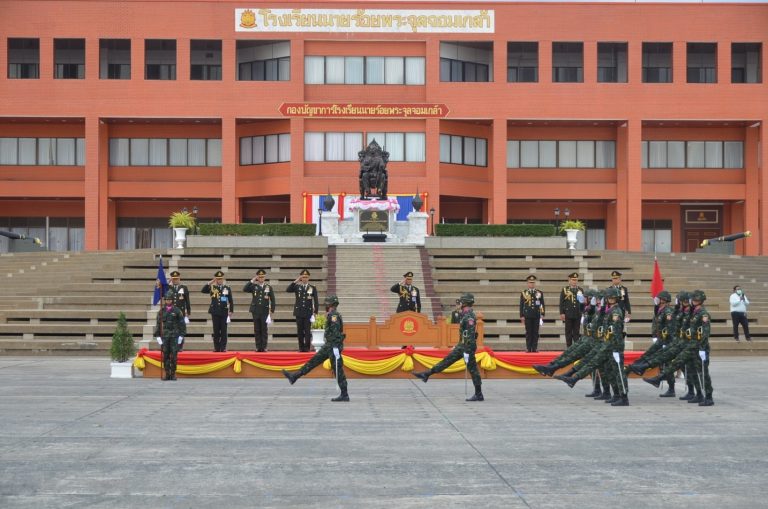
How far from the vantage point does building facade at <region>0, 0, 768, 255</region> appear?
179ft

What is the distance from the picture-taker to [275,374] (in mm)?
21250

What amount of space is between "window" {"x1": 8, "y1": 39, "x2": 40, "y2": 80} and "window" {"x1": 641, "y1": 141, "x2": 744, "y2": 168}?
35711mm

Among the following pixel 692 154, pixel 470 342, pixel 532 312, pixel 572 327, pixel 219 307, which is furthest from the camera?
pixel 692 154

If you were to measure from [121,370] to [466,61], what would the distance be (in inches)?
1550

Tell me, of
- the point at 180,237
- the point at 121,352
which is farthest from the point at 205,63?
the point at 121,352

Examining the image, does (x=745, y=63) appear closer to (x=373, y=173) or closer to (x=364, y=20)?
(x=364, y=20)

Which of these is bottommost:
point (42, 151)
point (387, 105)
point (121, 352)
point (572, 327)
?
point (121, 352)

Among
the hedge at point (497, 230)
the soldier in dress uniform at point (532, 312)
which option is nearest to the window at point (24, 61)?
the hedge at point (497, 230)

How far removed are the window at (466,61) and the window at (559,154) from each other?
4514mm

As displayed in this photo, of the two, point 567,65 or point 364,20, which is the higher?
point 364,20

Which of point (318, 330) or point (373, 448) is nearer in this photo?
point (373, 448)

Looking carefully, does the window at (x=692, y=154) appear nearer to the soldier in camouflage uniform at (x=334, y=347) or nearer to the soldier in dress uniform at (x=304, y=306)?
the soldier in dress uniform at (x=304, y=306)

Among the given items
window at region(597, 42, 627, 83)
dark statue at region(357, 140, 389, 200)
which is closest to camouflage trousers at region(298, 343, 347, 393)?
dark statue at region(357, 140, 389, 200)

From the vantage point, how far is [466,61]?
56.2 meters
